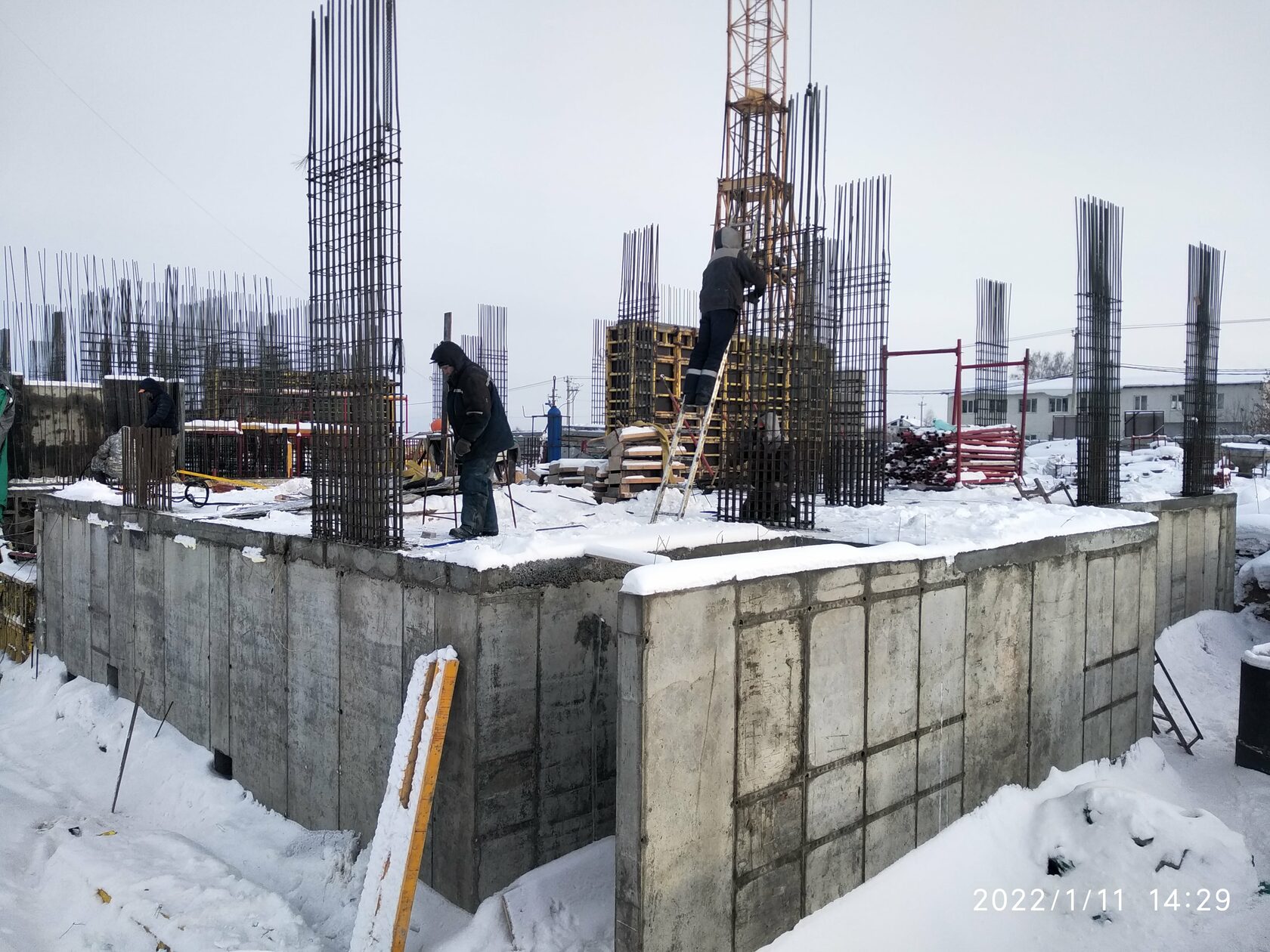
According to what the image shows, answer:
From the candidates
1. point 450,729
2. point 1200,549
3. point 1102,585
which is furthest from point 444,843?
point 1200,549

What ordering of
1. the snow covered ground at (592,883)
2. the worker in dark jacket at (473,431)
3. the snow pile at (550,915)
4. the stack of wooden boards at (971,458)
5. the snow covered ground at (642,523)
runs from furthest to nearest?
1. the stack of wooden boards at (971,458)
2. the worker in dark jacket at (473,431)
3. the snow covered ground at (642,523)
4. the snow covered ground at (592,883)
5. the snow pile at (550,915)

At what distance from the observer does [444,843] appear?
5.84 metres

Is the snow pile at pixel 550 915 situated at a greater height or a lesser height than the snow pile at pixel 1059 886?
greater

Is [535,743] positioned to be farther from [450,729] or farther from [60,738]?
[60,738]

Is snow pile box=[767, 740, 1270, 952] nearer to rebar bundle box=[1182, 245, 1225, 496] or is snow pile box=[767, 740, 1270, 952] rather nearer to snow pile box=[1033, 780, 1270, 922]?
snow pile box=[1033, 780, 1270, 922]

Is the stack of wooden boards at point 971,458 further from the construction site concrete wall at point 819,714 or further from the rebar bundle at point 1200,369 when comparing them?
the construction site concrete wall at point 819,714

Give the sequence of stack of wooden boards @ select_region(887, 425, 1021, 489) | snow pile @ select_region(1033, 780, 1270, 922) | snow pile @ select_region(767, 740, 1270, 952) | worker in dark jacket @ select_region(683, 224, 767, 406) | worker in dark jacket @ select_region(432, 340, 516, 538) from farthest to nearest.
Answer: stack of wooden boards @ select_region(887, 425, 1021, 489)
worker in dark jacket @ select_region(683, 224, 767, 406)
worker in dark jacket @ select_region(432, 340, 516, 538)
snow pile @ select_region(1033, 780, 1270, 922)
snow pile @ select_region(767, 740, 1270, 952)

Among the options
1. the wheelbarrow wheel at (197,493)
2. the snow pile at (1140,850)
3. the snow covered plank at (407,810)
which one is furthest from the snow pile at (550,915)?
the wheelbarrow wheel at (197,493)

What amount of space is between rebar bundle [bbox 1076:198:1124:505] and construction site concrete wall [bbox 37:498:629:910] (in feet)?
28.1

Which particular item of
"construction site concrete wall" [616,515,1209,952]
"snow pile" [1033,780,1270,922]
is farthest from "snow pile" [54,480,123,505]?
"snow pile" [1033,780,1270,922]

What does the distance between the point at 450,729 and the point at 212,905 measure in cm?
235

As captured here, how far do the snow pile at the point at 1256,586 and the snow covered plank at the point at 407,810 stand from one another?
1329 centimetres

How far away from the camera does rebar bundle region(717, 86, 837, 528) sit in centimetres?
885

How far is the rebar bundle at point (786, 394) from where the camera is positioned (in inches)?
348
